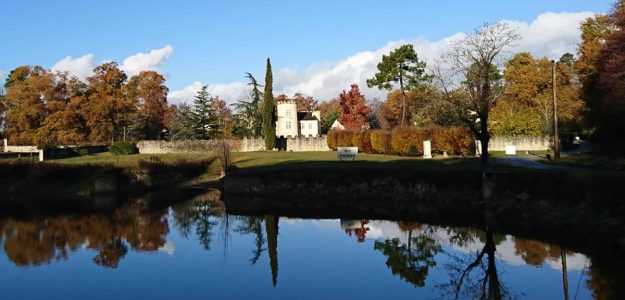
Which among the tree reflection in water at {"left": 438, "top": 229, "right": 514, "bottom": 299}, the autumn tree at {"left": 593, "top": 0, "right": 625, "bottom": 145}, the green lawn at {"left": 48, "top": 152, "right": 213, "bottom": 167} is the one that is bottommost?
the tree reflection in water at {"left": 438, "top": 229, "right": 514, "bottom": 299}

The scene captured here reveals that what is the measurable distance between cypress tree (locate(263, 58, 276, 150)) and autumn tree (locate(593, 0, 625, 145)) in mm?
35196

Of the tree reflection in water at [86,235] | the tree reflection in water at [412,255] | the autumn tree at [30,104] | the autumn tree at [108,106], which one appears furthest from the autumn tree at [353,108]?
the tree reflection in water at [412,255]

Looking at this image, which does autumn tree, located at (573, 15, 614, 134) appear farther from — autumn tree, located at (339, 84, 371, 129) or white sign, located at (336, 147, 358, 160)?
autumn tree, located at (339, 84, 371, 129)

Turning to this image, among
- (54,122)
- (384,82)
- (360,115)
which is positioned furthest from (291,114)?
(54,122)

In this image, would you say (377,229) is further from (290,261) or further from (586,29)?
(586,29)

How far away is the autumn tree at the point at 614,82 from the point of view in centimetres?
3098

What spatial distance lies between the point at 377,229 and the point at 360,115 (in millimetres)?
68339

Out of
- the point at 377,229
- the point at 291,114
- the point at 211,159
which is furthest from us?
the point at 291,114

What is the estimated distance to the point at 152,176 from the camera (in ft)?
140

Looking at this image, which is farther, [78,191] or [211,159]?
[211,159]

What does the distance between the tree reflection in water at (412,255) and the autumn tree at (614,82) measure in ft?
52.8

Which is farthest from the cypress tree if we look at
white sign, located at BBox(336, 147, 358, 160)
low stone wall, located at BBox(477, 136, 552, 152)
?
low stone wall, located at BBox(477, 136, 552, 152)

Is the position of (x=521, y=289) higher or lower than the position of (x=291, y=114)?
lower

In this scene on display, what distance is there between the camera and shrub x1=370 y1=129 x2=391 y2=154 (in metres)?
48.8
